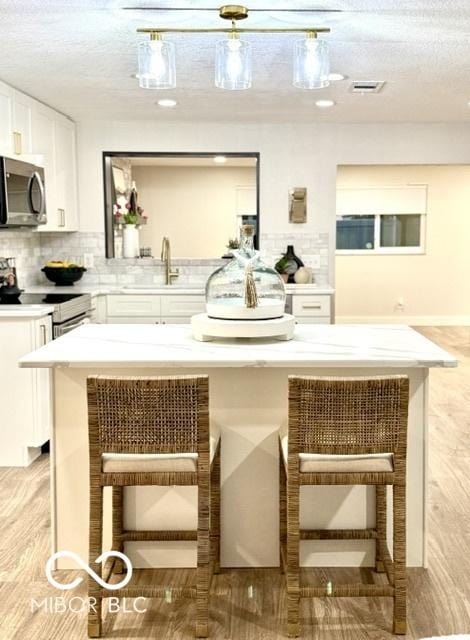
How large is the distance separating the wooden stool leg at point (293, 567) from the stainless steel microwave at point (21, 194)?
9.18 ft

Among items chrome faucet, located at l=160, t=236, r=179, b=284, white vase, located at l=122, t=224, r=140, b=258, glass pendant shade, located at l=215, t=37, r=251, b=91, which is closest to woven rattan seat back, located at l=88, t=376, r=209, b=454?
glass pendant shade, located at l=215, t=37, r=251, b=91

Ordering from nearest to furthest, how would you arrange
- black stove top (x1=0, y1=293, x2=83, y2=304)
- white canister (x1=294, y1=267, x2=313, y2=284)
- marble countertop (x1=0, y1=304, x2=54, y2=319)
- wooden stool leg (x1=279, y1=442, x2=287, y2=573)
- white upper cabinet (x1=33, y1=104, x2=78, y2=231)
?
1. wooden stool leg (x1=279, y1=442, x2=287, y2=573)
2. marble countertop (x1=0, y1=304, x2=54, y2=319)
3. black stove top (x1=0, y1=293, x2=83, y2=304)
4. white upper cabinet (x1=33, y1=104, x2=78, y2=231)
5. white canister (x1=294, y1=267, x2=313, y2=284)

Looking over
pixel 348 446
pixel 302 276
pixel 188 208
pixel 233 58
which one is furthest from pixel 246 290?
pixel 188 208

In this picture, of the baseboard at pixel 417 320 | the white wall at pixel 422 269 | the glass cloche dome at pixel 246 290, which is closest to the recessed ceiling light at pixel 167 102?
the glass cloche dome at pixel 246 290

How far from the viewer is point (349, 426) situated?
7.76ft

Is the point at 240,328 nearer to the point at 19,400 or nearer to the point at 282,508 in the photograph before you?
the point at 282,508

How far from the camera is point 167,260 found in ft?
21.9

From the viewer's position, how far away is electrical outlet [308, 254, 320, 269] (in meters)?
6.75

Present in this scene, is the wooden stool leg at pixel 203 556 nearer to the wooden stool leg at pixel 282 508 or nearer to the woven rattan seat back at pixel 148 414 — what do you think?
the woven rattan seat back at pixel 148 414

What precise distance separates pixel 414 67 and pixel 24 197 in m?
2.56

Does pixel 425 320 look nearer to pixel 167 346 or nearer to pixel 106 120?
pixel 106 120

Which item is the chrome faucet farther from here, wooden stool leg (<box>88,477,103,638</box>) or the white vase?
wooden stool leg (<box>88,477,103,638</box>)

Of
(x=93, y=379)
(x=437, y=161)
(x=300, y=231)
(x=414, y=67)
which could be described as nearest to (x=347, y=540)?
(x=93, y=379)

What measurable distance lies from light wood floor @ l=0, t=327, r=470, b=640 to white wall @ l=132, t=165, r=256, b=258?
3.58 metres
